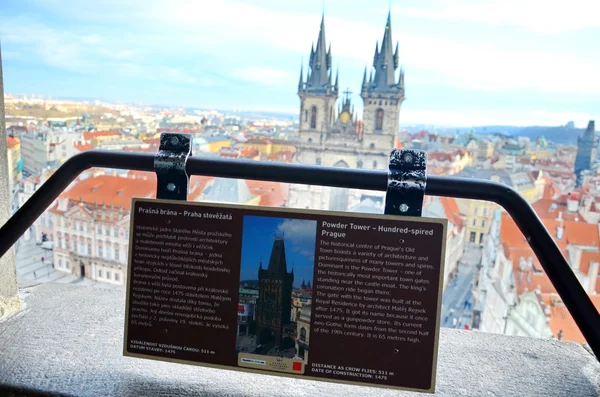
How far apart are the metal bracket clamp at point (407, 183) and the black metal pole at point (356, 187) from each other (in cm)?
2

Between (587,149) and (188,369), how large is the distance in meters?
8.58

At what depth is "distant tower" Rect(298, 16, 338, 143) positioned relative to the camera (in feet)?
69.5

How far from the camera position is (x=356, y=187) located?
742 millimetres

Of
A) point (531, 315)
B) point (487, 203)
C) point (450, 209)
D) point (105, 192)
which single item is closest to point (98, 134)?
point (105, 192)

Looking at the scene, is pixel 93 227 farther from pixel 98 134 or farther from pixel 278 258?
pixel 278 258

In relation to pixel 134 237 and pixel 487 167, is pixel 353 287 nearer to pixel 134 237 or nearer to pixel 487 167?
pixel 134 237

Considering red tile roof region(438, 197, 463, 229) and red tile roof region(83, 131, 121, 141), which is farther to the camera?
red tile roof region(438, 197, 463, 229)

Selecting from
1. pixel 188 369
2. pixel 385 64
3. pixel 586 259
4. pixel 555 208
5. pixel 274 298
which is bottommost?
pixel 586 259

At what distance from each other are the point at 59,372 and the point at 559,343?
1026 millimetres

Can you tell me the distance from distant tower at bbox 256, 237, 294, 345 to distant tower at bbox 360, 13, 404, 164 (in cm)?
1898

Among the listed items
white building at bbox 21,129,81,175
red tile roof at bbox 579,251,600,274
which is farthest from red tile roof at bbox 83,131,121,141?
red tile roof at bbox 579,251,600,274

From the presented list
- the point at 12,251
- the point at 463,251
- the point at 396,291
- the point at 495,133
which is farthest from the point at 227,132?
the point at 463,251

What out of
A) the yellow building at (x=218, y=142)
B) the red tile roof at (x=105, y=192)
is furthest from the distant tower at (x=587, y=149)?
the red tile roof at (x=105, y=192)

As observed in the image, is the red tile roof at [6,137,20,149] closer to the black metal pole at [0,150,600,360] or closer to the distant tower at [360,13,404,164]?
the black metal pole at [0,150,600,360]
